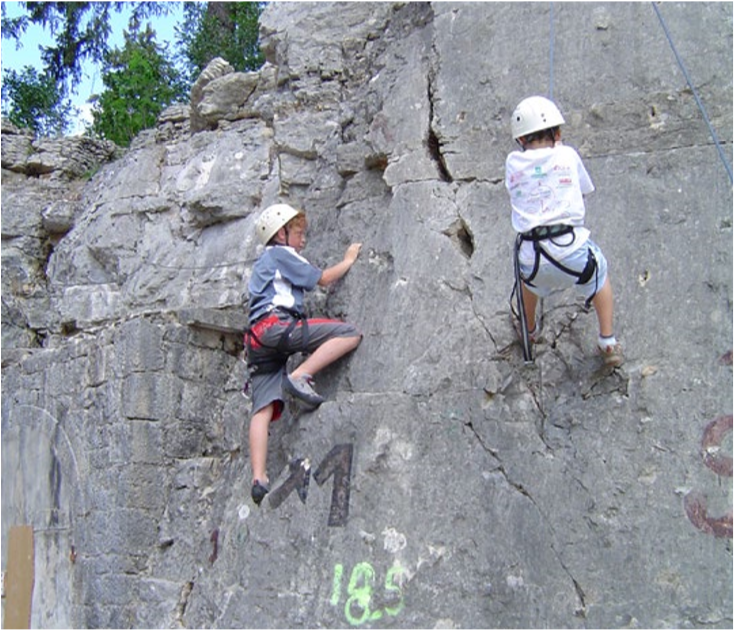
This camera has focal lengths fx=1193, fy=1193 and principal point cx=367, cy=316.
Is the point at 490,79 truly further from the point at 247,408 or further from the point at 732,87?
the point at 247,408

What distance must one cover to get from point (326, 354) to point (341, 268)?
489 mm

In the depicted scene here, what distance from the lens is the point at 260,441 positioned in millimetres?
5738

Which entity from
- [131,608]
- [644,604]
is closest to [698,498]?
[644,604]

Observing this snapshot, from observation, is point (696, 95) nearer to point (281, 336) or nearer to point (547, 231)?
point (547, 231)

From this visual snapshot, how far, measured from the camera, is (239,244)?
285 inches

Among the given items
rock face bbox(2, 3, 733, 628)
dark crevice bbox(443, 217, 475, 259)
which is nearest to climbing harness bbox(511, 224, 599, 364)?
rock face bbox(2, 3, 733, 628)

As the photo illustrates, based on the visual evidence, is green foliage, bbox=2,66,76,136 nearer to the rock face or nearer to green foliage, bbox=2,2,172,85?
green foliage, bbox=2,2,172,85

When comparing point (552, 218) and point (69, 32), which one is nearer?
point (552, 218)

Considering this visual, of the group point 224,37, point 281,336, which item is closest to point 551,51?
point 281,336

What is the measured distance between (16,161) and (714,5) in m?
5.89

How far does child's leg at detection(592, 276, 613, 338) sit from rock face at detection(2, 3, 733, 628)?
0.19m

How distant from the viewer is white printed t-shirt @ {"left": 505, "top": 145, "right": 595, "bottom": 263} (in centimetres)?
495

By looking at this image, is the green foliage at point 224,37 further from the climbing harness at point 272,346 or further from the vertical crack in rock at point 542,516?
the vertical crack in rock at point 542,516

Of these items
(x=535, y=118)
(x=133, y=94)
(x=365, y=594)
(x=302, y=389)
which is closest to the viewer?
(x=535, y=118)
